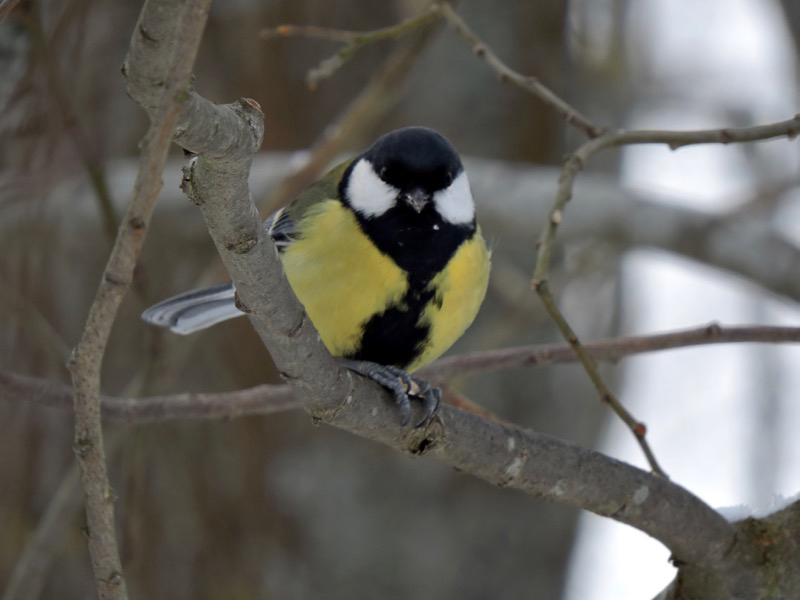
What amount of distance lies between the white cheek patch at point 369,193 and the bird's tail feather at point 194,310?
34cm

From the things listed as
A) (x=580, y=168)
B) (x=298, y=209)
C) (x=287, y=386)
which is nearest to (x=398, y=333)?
(x=287, y=386)

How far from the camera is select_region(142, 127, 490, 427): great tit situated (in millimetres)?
1882

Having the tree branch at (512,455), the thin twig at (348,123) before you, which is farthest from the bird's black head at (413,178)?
the thin twig at (348,123)

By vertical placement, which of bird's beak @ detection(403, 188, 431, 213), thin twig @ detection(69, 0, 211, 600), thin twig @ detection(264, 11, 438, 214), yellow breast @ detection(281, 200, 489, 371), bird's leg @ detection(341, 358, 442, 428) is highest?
thin twig @ detection(264, 11, 438, 214)

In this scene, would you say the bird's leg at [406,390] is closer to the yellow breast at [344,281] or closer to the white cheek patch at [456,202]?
the yellow breast at [344,281]

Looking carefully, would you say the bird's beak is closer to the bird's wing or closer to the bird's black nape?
the bird's black nape

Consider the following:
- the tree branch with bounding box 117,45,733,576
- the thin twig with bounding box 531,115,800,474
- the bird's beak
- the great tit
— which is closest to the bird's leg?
the tree branch with bounding box 117,45,733,576

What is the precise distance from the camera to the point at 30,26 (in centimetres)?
189

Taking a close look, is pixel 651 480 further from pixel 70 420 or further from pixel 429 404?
pixel 70 420

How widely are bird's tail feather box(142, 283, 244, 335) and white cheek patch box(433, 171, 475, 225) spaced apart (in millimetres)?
490

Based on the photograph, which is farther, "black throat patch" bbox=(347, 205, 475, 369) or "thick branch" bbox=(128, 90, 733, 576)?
"black throat patch" bbox=(347, 205, 475, 369)

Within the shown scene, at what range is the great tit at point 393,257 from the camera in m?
1.88

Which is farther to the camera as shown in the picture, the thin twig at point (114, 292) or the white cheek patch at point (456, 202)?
the white cheek patch at point (456, 202)

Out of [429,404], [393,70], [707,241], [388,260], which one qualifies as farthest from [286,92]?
[429,404]
